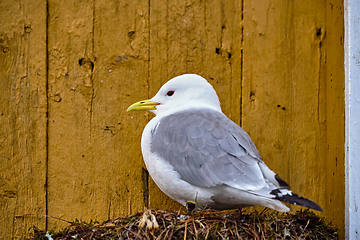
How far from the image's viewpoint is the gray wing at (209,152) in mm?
1624

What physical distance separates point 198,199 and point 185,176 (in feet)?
0.45

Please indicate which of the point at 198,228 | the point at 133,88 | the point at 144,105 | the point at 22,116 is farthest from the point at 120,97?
the point at 198,228

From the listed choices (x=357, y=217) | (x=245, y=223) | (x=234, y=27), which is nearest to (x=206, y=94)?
(x=234, y=27)

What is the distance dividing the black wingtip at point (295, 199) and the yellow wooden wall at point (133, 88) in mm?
756

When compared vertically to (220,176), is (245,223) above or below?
below

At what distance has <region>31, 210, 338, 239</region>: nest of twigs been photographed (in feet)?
4.99

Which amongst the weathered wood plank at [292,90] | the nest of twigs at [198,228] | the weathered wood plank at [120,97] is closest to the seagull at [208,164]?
the nest of twigs at [198,228]

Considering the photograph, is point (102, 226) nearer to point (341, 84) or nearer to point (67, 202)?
point (67, 202)

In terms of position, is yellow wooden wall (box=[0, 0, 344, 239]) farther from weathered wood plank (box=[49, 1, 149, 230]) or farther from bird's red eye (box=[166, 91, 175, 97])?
bird's red eye (box=[166, 91, 175, 97])

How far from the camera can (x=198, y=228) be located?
5.03ft

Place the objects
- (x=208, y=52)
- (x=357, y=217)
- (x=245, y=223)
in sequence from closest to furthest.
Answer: (x=245, y=223) < (x=357, y=217) < (x=208, y=52)

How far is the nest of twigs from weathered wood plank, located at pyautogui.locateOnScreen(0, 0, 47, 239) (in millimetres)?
508

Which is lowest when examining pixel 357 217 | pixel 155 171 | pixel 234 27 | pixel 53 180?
pixel 357 217

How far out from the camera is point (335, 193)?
2.08 metres
